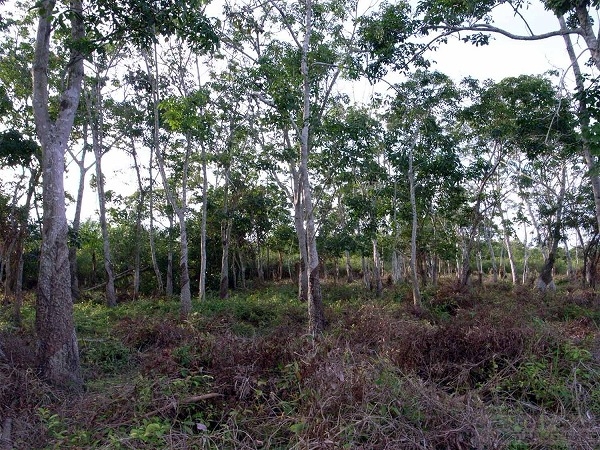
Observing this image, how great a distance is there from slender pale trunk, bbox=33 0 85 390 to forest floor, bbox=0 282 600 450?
0.33 metres

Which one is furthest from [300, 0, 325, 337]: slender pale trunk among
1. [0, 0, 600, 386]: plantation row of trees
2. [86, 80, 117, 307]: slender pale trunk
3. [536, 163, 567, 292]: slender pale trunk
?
[536, 163, 567, 292]: slender pale trunk

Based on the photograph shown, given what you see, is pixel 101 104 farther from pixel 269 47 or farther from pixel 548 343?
pixel 548 343

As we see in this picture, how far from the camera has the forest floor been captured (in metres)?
4.26

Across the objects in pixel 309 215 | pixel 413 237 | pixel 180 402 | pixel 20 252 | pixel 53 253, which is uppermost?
pixel 309 215

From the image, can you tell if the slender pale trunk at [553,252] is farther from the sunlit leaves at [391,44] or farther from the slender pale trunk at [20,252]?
the slender pale trunk at [20,252]

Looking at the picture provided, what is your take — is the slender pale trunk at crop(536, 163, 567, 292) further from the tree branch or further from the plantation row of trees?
the tree branch

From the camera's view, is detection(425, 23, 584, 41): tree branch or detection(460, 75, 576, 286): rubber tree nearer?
detection(425, 23, 584, 41): tree branch

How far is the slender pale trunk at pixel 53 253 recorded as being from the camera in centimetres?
653

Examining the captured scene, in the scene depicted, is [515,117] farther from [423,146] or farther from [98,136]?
[98,136]

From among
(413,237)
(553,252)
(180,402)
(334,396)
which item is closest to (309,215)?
(413,237)

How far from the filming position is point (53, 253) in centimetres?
668

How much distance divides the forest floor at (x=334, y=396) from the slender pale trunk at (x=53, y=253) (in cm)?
33

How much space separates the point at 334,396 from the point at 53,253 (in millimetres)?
4331

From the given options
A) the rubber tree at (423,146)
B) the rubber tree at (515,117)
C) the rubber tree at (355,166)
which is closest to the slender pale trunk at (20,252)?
the rubber tree at (355,166)
